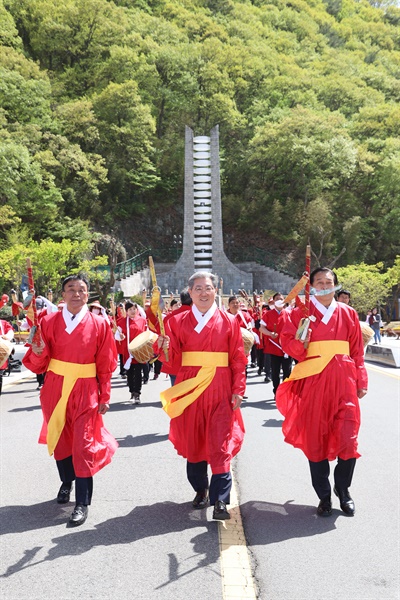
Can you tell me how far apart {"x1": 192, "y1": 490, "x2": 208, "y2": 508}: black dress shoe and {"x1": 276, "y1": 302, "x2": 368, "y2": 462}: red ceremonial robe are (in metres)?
0.87

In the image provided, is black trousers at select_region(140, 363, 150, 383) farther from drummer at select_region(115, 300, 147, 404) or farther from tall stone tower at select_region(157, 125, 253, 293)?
tall stone tower at select_region(157, 125, 253, 293)

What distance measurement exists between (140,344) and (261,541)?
15.8 ft

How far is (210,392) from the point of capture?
463cm

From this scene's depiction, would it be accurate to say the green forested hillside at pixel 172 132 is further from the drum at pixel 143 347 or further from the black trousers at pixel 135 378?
the drum at pixel 143 347

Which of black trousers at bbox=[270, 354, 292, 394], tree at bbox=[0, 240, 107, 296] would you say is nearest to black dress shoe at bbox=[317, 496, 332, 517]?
black trousers at bbox=[270, 354, 292, 394]

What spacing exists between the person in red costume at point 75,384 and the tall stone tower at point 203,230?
116ft

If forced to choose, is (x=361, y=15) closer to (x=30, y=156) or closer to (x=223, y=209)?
(x=223, y=209)

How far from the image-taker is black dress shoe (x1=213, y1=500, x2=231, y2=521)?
4.28m

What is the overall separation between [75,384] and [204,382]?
3.34 ft

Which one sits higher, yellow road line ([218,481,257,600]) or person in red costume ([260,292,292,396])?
person in red costume ([260,292,292,396])

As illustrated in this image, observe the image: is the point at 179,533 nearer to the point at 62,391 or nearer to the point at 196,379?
the point at 196,379

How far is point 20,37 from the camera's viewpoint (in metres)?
48.8

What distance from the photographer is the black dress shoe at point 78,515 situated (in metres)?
4.26

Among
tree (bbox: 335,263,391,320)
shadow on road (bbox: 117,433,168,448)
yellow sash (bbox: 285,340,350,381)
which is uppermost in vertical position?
tree (bbox: 335,263,391,320)
